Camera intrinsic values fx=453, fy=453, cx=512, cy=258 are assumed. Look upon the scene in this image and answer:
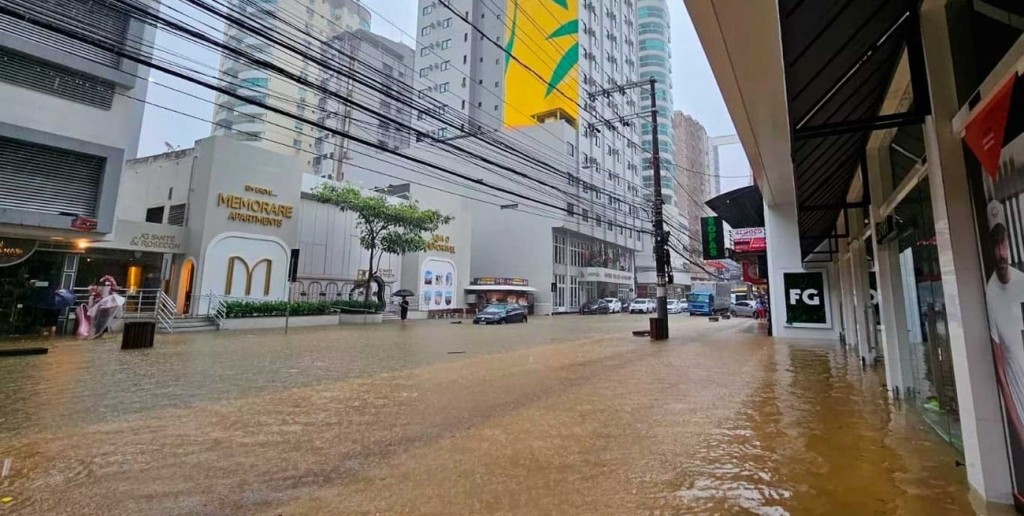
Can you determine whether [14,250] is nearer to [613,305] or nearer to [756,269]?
[756,269]

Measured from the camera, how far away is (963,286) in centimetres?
272

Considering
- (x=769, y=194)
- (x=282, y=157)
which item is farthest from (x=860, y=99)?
(x=282, y=157)

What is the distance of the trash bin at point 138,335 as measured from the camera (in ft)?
34.5

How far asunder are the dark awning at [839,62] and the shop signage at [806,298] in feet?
31.0

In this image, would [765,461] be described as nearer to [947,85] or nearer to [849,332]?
[947,85]

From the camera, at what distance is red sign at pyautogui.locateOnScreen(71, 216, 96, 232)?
12820 millimetres

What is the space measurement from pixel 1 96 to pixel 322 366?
40.2 ft

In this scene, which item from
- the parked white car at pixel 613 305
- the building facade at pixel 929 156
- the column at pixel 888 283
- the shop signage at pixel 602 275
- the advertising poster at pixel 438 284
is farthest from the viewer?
the shop signage at pixel 602 275

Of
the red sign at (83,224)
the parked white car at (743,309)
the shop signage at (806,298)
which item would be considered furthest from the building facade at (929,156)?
the parked white car at (743,309)

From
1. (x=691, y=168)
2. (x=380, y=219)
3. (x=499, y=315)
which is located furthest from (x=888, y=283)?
(x=691, y=168)

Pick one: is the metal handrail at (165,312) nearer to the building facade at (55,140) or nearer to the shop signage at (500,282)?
the building facade at (55,140)

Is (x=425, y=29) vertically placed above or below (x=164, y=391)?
above

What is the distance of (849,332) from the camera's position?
11383 mm

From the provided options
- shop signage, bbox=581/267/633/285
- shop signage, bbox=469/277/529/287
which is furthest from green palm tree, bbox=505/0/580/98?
shop signage, bbox=469/277/529/287
